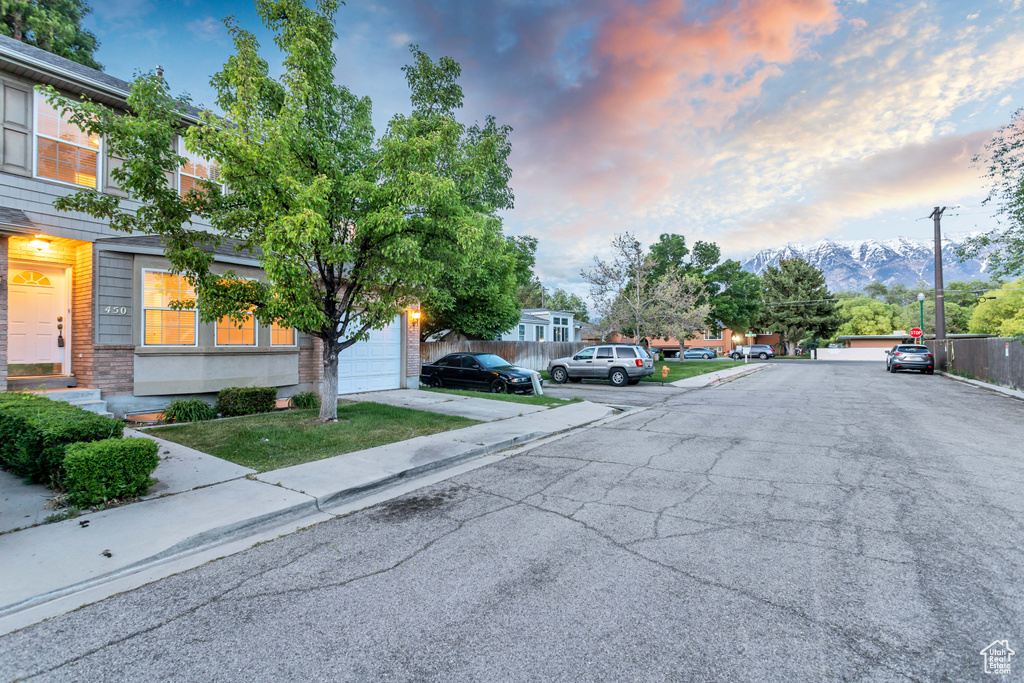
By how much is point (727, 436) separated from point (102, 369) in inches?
495

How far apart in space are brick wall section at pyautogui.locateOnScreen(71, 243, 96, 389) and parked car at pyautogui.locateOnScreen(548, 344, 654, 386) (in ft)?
53.6

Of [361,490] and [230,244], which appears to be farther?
[230,244]

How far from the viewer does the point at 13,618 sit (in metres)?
3.19

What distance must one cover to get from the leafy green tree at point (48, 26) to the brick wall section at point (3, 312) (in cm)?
1549

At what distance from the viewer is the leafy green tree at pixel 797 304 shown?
58.3 metres

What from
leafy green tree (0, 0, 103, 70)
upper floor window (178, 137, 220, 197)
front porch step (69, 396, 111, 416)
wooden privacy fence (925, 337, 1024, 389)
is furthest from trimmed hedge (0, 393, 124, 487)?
wooden privacy fence (925, 337, 1024, 389)

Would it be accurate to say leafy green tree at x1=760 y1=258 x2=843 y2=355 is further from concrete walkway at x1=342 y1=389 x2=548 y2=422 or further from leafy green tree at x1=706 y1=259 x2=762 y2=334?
concrete walkway at x1=342 y1=389 x2=548 y2=422

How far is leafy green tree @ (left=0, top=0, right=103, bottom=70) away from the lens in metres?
18.7

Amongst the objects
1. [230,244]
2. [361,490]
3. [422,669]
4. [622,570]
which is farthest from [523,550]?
[230,244]

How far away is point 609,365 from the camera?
68.0 ft

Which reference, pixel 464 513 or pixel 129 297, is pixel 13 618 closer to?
pixel 464 513

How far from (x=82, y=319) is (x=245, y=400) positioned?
3523 millimetres

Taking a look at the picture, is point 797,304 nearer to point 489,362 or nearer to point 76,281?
point 489,362

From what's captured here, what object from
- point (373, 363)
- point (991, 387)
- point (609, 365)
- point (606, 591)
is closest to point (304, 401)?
point (373, 363)
